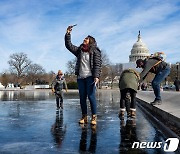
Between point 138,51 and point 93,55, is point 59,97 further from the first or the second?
point 138,51

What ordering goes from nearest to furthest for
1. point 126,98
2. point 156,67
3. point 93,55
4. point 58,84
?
point 93,55 → point 126,98 → point 156,67 → point 58,84

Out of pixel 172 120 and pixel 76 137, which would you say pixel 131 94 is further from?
pixel 76 137

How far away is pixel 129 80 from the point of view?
334 inches

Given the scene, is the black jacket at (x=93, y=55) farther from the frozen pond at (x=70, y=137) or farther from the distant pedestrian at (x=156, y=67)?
the distant pedestrian at (x=156, y=67)

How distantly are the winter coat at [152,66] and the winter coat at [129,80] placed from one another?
0.21 metres

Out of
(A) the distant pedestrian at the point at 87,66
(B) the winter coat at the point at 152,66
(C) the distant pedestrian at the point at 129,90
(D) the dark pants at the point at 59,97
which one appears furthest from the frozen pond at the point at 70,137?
(D) the dark pants at the point at 59,97

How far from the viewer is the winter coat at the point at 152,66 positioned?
336 inches

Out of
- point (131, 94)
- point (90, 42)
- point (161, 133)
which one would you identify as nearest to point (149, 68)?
point (131, 94)

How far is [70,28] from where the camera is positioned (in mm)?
6770

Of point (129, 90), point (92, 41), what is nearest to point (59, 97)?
point (129, 90)

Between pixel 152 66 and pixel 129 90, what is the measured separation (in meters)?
0.97

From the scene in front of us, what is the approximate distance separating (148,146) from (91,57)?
2.89 m

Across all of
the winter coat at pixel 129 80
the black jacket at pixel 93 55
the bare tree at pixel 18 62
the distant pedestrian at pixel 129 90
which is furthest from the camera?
the bare tree at pixel 18 62

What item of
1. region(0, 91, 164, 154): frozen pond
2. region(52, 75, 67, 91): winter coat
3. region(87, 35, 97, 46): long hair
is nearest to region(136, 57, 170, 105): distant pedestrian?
region(87, 35, 97, 46): long hair
